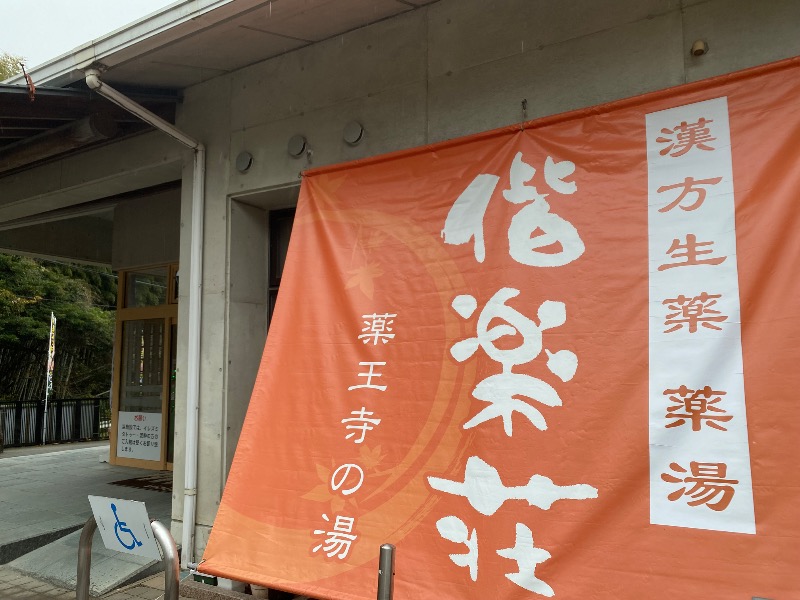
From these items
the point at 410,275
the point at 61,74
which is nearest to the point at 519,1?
the point at 410,275

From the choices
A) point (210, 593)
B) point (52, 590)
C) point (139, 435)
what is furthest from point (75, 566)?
point (139, 435)

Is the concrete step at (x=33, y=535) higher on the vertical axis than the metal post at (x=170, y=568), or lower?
lower

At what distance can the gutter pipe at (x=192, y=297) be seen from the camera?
19.4ft

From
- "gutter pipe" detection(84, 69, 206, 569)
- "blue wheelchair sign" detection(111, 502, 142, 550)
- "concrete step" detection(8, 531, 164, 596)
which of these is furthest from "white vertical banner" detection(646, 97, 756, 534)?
"concrete step" detection(8, 531, 164, 596)

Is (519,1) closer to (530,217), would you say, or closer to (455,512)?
(530,217)

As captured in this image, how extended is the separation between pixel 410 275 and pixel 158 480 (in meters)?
6.44

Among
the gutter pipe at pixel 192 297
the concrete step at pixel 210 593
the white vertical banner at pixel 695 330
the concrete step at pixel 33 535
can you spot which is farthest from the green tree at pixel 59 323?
the white vertical banner at pixel 695 330

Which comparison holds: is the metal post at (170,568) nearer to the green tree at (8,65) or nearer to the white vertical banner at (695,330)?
the white vertical banner at (695,330)

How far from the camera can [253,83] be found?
6.20m

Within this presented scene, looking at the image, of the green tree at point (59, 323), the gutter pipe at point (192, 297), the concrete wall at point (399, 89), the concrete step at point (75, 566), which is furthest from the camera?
the green tree at point (59, 323)

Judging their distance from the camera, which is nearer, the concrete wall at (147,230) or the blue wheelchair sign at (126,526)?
the blue wheelchair sign at (126,526)

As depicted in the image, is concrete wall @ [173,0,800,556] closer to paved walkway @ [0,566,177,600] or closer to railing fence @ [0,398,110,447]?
paved walkway @ [0,566,177,600]

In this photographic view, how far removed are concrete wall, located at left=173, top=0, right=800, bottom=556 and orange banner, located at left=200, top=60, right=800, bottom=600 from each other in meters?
0.36

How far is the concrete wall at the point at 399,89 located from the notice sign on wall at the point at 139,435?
4.41m
